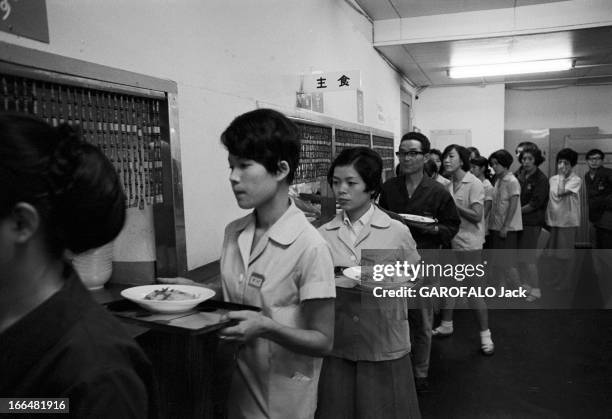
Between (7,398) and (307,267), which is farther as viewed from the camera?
(307,267)

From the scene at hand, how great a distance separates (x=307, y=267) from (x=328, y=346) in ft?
0.69

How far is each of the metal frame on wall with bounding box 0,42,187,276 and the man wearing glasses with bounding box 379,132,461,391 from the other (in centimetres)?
150

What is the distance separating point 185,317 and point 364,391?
928 mm

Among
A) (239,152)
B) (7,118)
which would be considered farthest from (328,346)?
(7,118)

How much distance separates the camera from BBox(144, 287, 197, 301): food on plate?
4.22 feet

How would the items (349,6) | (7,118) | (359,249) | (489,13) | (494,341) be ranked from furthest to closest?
(489,13) < (349,6) < (494,341) < (359,249) < (7,118)

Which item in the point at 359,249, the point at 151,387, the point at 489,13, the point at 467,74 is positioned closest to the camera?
the point at 151,387

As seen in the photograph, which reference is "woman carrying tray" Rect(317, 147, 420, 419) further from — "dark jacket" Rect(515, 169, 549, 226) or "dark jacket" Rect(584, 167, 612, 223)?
"dark jacket" Rect(584, 167, 612, 223)

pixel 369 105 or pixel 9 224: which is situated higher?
pixel 369 105

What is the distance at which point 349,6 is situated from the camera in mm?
4859

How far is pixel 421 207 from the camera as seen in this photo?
9.84 feet

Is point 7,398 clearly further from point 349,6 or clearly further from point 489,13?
point 489,13

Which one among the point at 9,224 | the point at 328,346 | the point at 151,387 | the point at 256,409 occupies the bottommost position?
the point at 256,409

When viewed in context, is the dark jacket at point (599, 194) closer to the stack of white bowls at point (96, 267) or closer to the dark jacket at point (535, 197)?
the dark jacket at point (535, 197)
